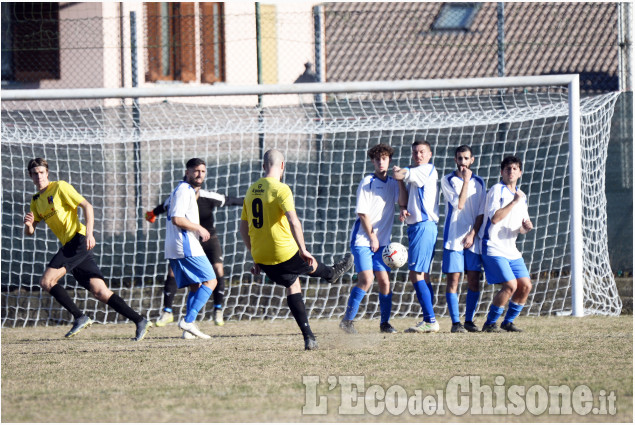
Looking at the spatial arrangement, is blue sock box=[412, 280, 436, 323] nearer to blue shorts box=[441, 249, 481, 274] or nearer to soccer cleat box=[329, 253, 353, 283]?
blue shorts box=[441, 249, 481, 274]

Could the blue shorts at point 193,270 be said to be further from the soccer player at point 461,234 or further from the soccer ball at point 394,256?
the soccer player at point 461,234

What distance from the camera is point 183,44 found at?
1317 centimetres

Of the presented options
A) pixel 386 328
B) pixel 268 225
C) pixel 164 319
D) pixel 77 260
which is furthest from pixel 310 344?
pixel 164 319

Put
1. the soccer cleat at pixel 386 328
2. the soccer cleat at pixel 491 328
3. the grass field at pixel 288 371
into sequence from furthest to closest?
1. the soccer cleat at pixel 386 328
2. the soccer cleat at pixel 491 328
3. the grass field at pixel 288 371

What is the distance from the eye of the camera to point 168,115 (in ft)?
37.4

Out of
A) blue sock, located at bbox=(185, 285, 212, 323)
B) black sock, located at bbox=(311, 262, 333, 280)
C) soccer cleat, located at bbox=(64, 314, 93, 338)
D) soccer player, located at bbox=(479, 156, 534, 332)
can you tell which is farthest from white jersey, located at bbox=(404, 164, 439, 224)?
soccer cleat, located at bbox=(64, 314, 93, 338)

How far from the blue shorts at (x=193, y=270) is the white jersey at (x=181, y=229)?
48 mm

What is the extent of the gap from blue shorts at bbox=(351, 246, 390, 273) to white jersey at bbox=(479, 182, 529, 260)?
0.90 m

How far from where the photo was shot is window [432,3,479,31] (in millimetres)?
14523

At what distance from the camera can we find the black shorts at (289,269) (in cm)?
695

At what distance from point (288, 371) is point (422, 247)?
2502 millimetres

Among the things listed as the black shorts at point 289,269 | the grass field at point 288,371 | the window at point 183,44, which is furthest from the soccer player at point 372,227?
the window at point 183,44

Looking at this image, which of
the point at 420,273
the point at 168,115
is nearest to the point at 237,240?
the point at 168,115

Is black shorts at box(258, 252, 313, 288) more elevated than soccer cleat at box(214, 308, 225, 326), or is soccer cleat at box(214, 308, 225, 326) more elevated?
black shorts at box(258, 252, 313, 288)
